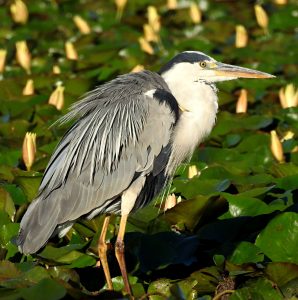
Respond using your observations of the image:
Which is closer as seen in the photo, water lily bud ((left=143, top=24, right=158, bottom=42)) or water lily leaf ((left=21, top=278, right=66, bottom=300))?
water lily leaf ((left=21, top=278, right=66, bottom=300))

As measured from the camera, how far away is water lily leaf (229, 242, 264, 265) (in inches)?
190

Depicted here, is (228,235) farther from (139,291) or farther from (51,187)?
(51,187)

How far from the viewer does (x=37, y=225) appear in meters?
4.91

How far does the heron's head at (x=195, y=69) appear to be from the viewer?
207 inches

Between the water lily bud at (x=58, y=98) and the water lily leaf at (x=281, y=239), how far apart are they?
276cm

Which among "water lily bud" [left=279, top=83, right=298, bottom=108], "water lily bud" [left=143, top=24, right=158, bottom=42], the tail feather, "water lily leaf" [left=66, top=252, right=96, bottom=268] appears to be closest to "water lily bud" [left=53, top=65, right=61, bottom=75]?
"water lily bud" [left=143, top=24, right=158, bottom=42]

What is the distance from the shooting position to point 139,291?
4.75 meters

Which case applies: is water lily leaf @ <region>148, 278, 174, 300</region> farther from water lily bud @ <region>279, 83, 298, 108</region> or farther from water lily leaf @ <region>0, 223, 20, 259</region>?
water lily bud @ <region>279, 83, 298, 108</region>

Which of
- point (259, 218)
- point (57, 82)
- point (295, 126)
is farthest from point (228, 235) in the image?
point (57, 82)

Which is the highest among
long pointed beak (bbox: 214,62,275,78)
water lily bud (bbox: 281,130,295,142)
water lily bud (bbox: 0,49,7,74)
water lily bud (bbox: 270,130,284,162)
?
long pointed beak (bbox: 214,62,275,78)

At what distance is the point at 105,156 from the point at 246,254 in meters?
0.89

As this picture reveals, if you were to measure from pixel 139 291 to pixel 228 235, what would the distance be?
0.62m

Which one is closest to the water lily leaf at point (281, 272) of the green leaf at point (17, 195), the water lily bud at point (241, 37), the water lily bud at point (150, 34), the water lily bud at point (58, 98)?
the green leaf at point (17, 195)

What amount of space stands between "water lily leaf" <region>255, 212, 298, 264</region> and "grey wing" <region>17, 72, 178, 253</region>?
71cm
